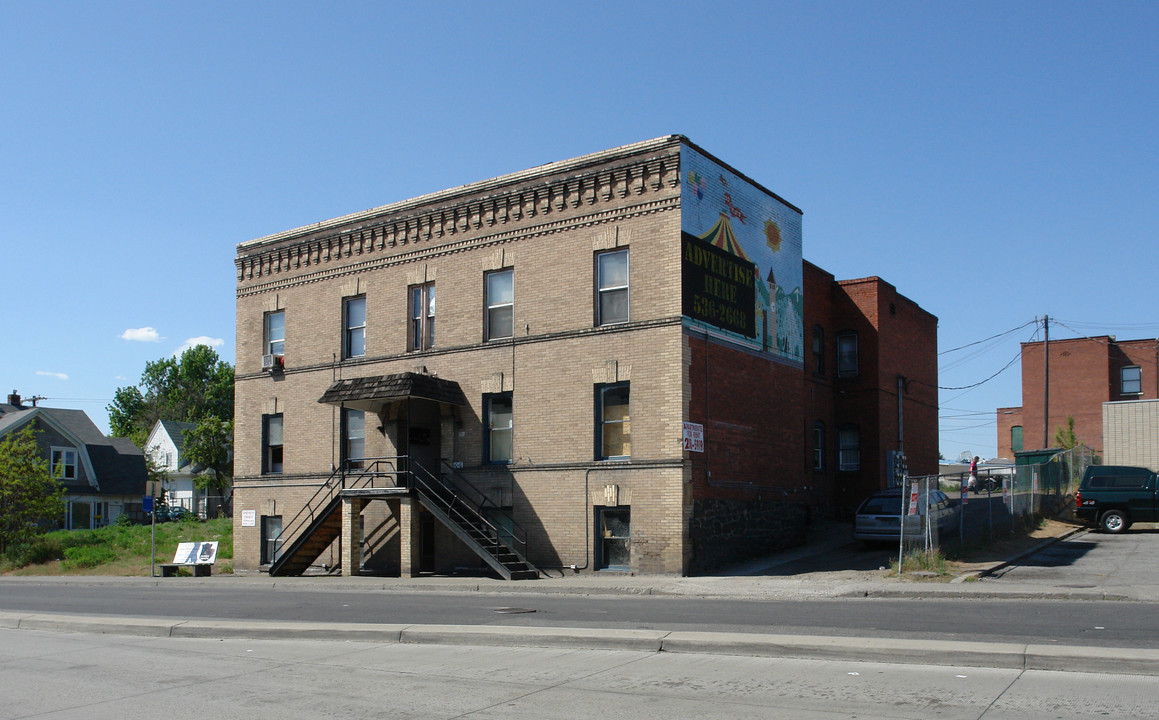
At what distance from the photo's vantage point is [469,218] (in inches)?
1063

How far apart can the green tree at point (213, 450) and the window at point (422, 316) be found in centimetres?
5292

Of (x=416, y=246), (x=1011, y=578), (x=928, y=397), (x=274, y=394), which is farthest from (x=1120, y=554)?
(x=274, y=394)

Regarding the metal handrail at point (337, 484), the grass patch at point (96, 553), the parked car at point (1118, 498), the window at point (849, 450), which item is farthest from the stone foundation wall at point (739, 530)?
the grass patch at point (96, 553)

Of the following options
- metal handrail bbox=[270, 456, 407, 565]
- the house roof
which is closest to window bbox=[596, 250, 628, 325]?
metal handrail bbox=[270, 456, 407, 565]

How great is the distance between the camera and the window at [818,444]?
3161 cm

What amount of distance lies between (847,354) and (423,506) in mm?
15602

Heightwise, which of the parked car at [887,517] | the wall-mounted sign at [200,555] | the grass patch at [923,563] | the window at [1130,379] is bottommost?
the wall-mounted sign at [200,555]

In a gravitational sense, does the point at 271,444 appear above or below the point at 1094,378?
below

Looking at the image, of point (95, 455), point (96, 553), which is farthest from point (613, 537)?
point (95, 455)

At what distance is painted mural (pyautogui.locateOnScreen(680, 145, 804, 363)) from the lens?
23.7 metres

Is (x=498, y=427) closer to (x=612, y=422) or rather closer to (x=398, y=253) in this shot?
(x=612, y=422)

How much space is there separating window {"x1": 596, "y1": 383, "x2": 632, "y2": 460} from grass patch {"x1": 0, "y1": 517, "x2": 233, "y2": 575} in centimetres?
1511

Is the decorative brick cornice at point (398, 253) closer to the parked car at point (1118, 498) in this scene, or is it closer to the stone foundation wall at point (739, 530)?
the stone foundation wall at point (739, 530)

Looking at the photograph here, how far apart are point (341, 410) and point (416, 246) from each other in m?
5.41
